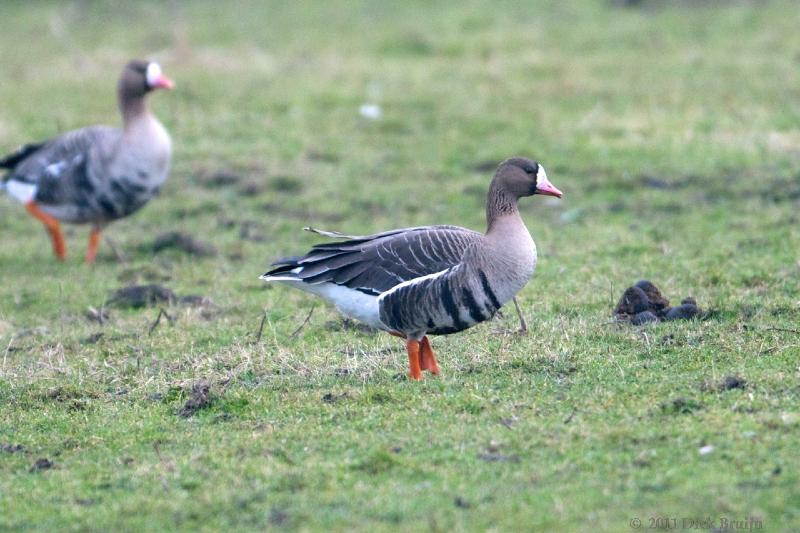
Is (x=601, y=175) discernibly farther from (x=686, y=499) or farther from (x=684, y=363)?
(x=686, y=499)

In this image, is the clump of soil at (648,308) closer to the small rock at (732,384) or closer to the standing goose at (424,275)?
the standing goose at (424,275)

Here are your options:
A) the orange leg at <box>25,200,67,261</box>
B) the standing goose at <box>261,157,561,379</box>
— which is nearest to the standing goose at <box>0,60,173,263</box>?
the orange leg at <box>25,200,67,261</box>

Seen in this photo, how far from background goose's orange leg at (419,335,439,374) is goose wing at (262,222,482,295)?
0.50 metres

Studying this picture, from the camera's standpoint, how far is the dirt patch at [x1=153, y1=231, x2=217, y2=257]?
41.3ft

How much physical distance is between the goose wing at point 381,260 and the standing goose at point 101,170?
18.1 feet

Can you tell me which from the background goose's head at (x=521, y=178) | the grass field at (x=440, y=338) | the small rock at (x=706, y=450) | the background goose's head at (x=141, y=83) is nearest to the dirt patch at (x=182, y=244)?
the grass field at (x=440, y=338)

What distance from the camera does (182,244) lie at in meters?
12.8

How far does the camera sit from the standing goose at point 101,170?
13039 mm

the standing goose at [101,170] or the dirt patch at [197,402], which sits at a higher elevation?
the standing goose at [101,170]

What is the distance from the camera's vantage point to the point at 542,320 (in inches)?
357

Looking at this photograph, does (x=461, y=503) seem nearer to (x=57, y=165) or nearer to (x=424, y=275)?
(x=424, y=275)

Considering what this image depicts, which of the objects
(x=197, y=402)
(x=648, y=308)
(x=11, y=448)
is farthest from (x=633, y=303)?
(x=11, y=448)

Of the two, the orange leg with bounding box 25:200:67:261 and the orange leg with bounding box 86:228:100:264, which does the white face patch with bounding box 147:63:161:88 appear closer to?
the orange leg with bounding box 86:228:100:264

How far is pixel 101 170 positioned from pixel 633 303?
22.3 feet
